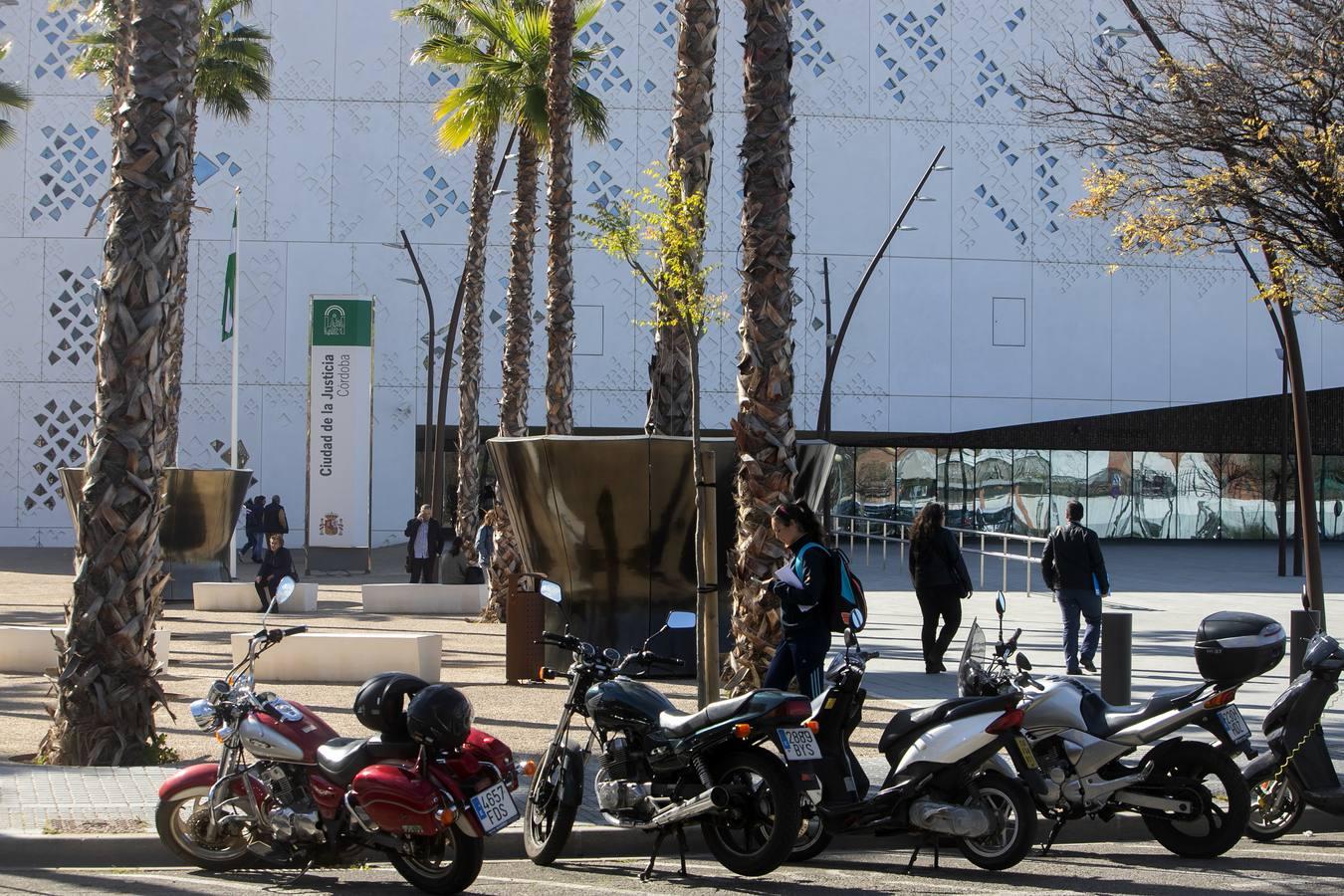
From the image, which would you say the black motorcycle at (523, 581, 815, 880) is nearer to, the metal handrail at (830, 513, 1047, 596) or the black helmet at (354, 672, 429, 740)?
the black helmet at (354, 672, 429, 740)

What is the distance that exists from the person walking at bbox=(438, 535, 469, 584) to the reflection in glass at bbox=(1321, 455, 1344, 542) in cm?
3605

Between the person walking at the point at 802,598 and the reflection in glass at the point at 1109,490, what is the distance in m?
41.2

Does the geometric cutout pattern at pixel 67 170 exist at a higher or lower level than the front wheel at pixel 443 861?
higher

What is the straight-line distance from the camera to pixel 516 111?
74.9ft

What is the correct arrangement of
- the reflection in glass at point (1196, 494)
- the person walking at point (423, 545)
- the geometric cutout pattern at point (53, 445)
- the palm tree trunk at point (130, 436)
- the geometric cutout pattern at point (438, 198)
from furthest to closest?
the reflection in glass at point (1196, 494) < the geometric cutout pattern at point (438, 198) < the geometric cutout pattern at point (53, 445) < the person walking at point (423, 545) < the palm tree trunk at point (130, 436)

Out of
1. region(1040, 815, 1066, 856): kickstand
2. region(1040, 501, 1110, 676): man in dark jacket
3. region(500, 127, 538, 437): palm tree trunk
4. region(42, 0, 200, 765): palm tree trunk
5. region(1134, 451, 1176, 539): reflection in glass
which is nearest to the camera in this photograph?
region(1040, 815, 1066, 856): kickstand

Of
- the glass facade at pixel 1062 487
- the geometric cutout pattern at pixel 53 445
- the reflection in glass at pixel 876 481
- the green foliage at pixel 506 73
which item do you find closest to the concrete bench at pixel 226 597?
the green foliage at pixel 506 73

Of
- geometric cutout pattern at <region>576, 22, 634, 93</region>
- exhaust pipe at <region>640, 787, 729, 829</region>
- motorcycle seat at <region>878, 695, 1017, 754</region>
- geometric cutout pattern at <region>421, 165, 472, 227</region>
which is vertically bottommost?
exhaust pipe at <region>640, 787, 729, 829</region>

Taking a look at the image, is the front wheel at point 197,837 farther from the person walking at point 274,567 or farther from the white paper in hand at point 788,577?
the person walking at point 274,567

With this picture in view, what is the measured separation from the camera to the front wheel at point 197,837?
6.78 m

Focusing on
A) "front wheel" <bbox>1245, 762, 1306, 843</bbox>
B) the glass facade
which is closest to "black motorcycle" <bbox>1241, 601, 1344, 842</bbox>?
"front wheel" <bbox>1245, 762, 1306, 843</bbox>

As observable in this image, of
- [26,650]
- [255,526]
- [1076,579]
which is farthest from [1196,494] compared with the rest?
[26,650]

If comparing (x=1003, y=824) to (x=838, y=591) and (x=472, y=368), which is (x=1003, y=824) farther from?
(x=472, y=368)

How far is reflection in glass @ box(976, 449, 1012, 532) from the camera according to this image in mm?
48000
